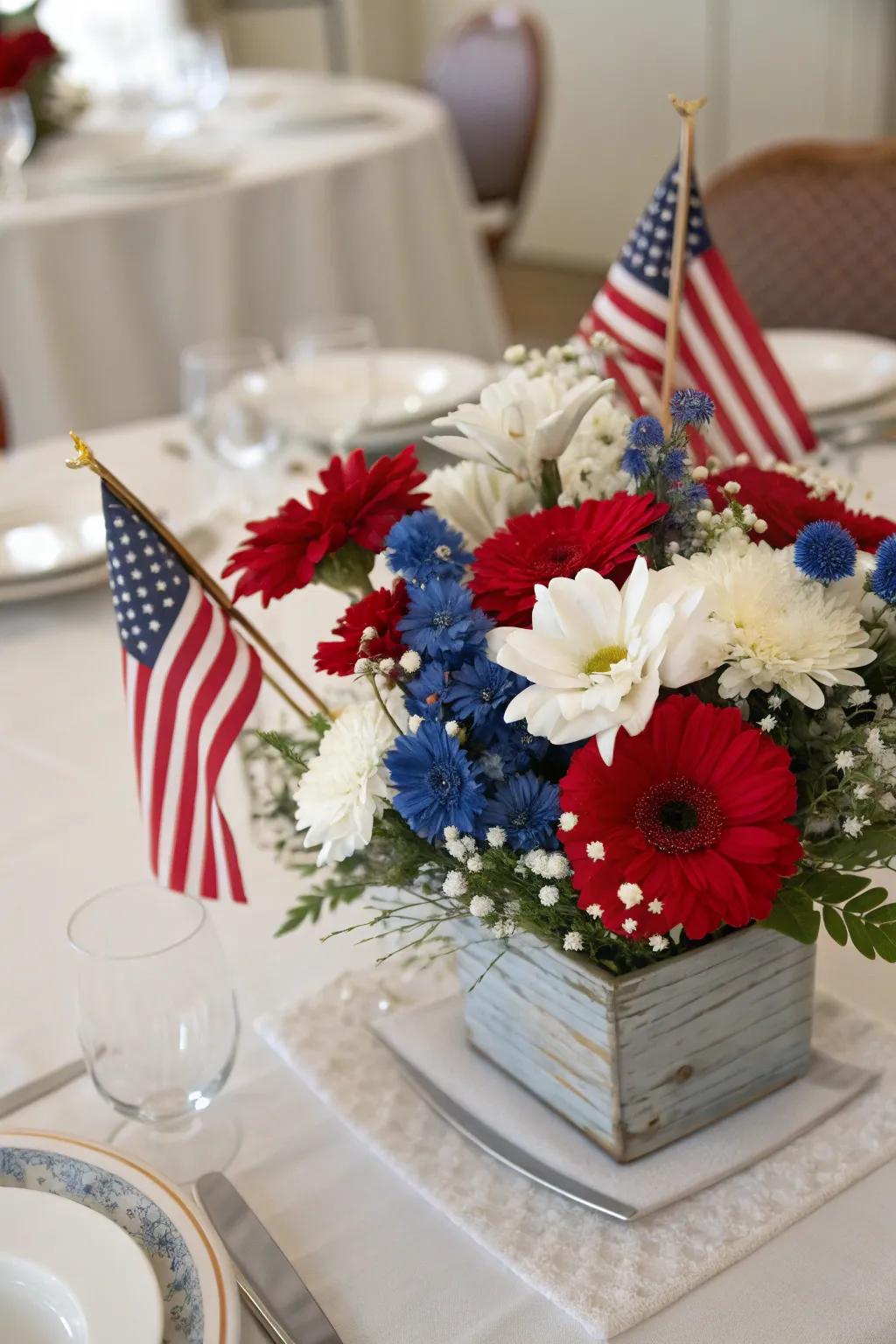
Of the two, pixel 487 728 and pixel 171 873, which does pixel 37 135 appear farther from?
pixel 487 728

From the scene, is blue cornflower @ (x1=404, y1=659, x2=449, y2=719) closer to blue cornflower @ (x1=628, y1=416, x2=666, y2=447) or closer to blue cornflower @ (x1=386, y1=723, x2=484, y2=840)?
blue cornflower @ (x1=386, y1=723, x2=484, y2=840)

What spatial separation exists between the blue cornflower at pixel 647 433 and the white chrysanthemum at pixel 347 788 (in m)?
0.15

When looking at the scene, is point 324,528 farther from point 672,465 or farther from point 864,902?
point 864,902

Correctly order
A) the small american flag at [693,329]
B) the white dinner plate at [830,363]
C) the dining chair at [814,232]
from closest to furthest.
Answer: the small american flag at [693,329]
the white dinner plate at [830,363]
the dining chair at [814,232]

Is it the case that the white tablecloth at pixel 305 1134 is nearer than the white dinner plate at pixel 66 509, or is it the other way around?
the white tablecloth at pixel 305 1134

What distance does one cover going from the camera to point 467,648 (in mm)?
543

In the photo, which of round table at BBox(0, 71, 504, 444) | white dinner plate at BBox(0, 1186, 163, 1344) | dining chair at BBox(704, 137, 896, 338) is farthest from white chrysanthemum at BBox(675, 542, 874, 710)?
round table at BBox(0, 71, 504, 444)

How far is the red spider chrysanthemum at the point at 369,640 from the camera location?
558 mm

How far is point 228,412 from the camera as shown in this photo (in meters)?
1.31

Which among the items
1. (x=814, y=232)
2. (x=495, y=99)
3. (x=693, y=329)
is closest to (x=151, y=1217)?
(x=693, y=329)

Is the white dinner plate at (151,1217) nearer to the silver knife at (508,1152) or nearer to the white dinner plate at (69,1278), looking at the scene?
the white dinner plate at (69,1278)

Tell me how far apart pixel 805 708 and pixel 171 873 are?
37 centimetres

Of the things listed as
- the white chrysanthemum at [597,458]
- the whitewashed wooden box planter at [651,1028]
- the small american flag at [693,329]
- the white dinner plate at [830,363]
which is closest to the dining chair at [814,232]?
the white dinner plate at [830,363]

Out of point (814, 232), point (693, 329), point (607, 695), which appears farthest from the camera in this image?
point (814, 232)
